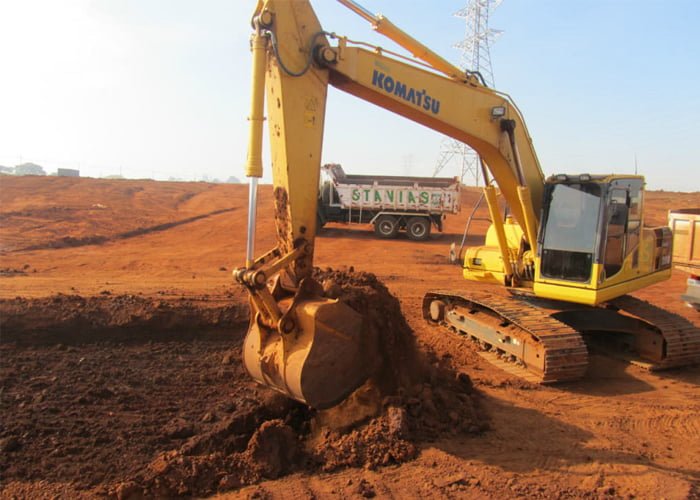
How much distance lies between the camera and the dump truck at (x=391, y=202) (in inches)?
833

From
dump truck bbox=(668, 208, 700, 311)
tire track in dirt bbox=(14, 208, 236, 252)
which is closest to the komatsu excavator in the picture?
dump truck bbox=(668, 208, 700, 311)

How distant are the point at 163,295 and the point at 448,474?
713 cm

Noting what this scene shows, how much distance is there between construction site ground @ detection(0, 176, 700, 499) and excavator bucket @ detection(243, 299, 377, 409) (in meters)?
0.43

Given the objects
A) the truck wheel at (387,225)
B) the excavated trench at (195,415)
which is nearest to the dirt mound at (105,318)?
the excavated trench at (195,415)

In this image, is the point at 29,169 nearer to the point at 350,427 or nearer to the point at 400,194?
the point at 400,194

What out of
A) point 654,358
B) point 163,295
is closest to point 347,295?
point 654,358

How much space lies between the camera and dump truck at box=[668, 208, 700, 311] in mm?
9789

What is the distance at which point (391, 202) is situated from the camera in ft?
70.2

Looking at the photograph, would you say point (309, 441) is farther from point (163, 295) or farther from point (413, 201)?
point (413, 201)

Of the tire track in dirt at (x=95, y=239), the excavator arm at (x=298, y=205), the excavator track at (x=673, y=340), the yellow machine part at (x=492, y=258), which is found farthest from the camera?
the tire track in dirt at (x=95, y=239)

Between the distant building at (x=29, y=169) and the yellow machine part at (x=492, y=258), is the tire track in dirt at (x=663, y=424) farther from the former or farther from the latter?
the distant building at (x=29, y=169)

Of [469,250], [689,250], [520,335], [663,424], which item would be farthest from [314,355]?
[689,250]

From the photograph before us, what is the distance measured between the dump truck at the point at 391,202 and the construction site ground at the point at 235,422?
1090 centimetres

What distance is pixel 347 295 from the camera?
204 inches
